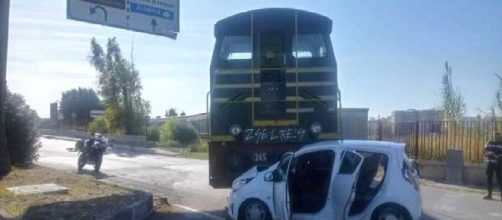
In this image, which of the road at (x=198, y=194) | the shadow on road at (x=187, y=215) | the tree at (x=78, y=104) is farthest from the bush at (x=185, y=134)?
the tree at (x=78, y=104)

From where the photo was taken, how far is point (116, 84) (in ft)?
157

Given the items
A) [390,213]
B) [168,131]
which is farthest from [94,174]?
[168,131]

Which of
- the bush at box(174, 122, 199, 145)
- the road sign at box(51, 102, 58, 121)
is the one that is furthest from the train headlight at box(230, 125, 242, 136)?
the road sign at box(51, 102, 58, 121)

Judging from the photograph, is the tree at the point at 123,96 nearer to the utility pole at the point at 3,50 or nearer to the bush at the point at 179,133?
the bush at the point at 179,133

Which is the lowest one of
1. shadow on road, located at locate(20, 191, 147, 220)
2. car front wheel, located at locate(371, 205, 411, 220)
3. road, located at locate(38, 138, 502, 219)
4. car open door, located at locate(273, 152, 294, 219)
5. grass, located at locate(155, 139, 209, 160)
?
road, located at locate(38, 138, 502, 219)

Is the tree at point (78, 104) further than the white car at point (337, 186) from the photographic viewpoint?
Yes

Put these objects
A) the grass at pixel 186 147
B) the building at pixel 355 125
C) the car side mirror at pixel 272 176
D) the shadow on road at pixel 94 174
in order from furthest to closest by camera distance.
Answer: the grass at pixel 186 147, the building at pixel 355 125, the shadow on road at pixel 94 174, the car side mirror at pixel 272 176

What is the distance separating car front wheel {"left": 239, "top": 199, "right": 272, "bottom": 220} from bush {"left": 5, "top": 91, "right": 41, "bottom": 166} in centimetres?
1071

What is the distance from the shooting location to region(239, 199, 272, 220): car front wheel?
10.1 metres

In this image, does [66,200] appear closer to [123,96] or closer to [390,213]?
[390,213]

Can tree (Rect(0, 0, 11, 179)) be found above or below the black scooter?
above

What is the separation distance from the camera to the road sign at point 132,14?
1628 centimetres

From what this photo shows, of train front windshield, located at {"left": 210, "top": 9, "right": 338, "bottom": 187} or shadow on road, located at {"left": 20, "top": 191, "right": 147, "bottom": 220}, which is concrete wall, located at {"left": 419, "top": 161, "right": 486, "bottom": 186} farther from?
shadow on road, located at {"left": 20, "top": 191, "right": 147, "bottom": 220}

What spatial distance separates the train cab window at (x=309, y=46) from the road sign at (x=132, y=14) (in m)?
6.63
